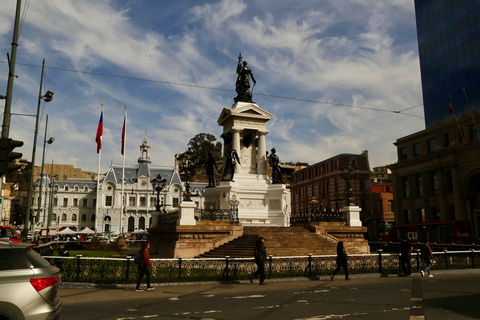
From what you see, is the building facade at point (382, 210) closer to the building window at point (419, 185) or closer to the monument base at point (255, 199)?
the building window at point (419, 185)

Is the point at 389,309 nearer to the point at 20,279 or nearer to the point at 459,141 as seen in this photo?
the point at 20,279

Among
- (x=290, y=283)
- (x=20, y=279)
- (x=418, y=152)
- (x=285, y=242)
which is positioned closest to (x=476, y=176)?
(x=418, y=152)

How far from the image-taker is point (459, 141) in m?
45.6

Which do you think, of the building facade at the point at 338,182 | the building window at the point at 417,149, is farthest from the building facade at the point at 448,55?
the building facade at the point at 338,182

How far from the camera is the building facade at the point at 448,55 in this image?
1800 inches

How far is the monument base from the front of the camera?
26.5 meters

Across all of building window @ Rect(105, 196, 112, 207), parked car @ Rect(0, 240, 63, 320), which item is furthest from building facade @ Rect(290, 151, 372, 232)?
parked car @ Rect(0, 240, 63, 320)

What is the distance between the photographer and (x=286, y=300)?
10.9m

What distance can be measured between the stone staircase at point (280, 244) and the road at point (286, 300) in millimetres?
5021

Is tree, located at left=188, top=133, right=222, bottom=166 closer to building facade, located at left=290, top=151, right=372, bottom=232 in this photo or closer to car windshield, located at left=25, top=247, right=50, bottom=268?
building facade, located at left=290, top=151, right=372, bottom=232

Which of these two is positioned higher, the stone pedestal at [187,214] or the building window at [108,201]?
the building window at [108,201]

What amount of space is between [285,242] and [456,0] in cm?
4394

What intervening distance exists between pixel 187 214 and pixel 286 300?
1159cm

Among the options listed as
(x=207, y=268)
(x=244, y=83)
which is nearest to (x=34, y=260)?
(x=207, y=268)
